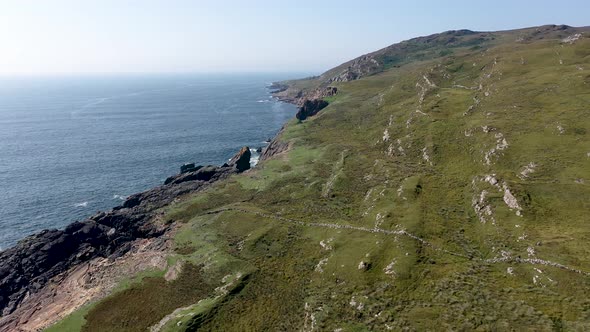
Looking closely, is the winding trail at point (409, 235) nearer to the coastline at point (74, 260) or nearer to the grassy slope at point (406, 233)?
the grassy slope at point (406, 233)

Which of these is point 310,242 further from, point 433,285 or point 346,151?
point 346,151

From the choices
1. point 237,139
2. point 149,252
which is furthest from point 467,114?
point 237,139

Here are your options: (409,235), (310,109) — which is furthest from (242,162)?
(409,235)

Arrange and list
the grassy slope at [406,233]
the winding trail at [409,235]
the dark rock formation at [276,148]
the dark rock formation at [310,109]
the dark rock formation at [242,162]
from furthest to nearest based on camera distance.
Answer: the dark rock formation at [310,109]
the dark rock formation at [276,148]
the dark rock formation at [242,162]
the winding trail at [409,235]
the grassy slope at [406,233]

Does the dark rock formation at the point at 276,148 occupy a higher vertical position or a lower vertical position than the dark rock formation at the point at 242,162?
higher

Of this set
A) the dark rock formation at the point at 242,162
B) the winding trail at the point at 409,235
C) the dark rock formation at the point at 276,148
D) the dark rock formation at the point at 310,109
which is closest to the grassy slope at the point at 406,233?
the winding trail at the point at 409,235

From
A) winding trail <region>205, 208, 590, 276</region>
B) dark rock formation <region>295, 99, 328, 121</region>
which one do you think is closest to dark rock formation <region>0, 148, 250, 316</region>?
winding trail <region>205, 208, 590, 276</region>
